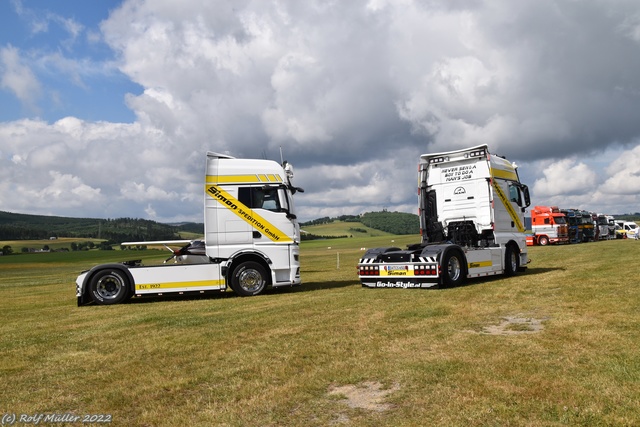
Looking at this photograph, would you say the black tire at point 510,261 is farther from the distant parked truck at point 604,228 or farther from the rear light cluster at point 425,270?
the distant parked truck at point 604,228

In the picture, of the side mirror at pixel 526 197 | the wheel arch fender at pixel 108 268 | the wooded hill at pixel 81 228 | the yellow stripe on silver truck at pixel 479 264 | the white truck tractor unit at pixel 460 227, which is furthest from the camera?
the wooded hill at pixel 81 228

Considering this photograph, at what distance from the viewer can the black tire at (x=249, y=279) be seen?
44.8ft

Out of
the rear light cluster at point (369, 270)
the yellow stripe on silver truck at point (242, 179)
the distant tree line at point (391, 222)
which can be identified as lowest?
the rear light cluster at point (369, 270)

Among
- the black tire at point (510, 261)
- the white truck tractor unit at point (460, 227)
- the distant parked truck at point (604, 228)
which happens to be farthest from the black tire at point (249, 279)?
Answer: the distant parked truck at point (604, 228)

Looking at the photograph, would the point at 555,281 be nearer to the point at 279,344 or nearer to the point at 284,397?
the point at 279,344

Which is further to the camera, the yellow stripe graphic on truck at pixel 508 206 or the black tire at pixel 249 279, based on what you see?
the yellow stripe graphic on truck at pixel 508 206

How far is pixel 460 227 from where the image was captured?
54.1 ft

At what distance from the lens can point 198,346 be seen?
728 cm

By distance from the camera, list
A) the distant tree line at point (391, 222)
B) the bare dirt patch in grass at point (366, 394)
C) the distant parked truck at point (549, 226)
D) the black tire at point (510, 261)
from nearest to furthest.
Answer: the bare dirt patch in grass at point (366, 394)
the black tire at point (510, 261)
the distant parked truck at point (549, 226)
the distant tree line at point (391, 222)

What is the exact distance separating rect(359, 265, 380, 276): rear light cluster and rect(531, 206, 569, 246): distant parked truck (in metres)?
33.1

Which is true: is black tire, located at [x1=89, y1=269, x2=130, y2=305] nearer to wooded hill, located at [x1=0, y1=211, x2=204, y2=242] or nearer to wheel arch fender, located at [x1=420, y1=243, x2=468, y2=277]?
wheel arch fender, located at [x1=420, y1=243, x2=468, y2=277]

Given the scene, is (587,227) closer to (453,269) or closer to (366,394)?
(453,269)

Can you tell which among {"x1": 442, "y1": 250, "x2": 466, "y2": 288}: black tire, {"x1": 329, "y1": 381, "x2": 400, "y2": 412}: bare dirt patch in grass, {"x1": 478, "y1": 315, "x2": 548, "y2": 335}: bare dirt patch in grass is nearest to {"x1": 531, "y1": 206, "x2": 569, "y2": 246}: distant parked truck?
{"x1": 442, "y1": 250, "x2": 466, "y2": 288}: black tire

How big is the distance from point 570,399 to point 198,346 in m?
4.81
